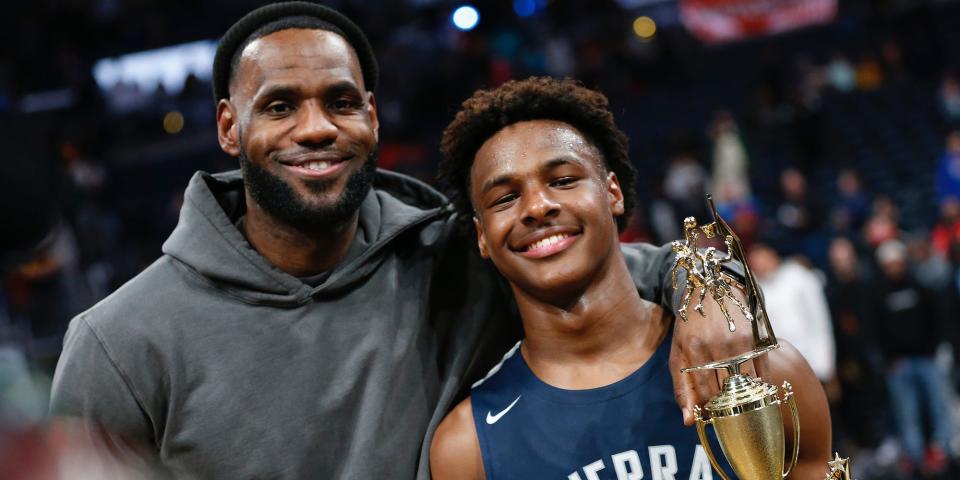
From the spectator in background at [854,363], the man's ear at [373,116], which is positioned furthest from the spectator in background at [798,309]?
the man's ear at [373,116]

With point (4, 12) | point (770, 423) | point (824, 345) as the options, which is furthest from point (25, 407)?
point (4, 12)

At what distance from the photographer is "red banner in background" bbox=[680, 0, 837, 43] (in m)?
15.1

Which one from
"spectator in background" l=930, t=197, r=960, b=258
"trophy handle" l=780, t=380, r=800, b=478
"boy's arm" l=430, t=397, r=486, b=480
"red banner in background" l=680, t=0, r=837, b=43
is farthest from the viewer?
"red banner in background" l=680, t=0, r=837, b=43

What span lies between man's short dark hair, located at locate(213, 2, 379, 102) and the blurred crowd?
5.03m

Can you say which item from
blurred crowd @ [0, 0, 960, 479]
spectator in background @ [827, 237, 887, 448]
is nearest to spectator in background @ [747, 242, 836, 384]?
blurred crowd @ [0, 0, 960, 479]

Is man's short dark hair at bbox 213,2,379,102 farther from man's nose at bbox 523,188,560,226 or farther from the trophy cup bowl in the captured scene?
the trophy cup bowl

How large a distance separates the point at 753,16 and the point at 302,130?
536 inches

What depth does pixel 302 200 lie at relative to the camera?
2760 mm

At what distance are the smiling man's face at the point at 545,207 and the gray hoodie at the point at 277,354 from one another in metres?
0.28

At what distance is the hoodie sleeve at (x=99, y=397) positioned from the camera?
2504 mm

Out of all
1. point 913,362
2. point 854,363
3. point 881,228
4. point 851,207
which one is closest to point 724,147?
point 851,207

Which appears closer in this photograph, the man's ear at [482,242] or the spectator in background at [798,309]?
the man's ear at [482,242]

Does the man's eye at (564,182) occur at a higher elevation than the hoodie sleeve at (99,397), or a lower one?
higher

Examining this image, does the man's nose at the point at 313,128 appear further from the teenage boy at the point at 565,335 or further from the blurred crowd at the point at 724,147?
the blurred crowd at the point at 724,147
